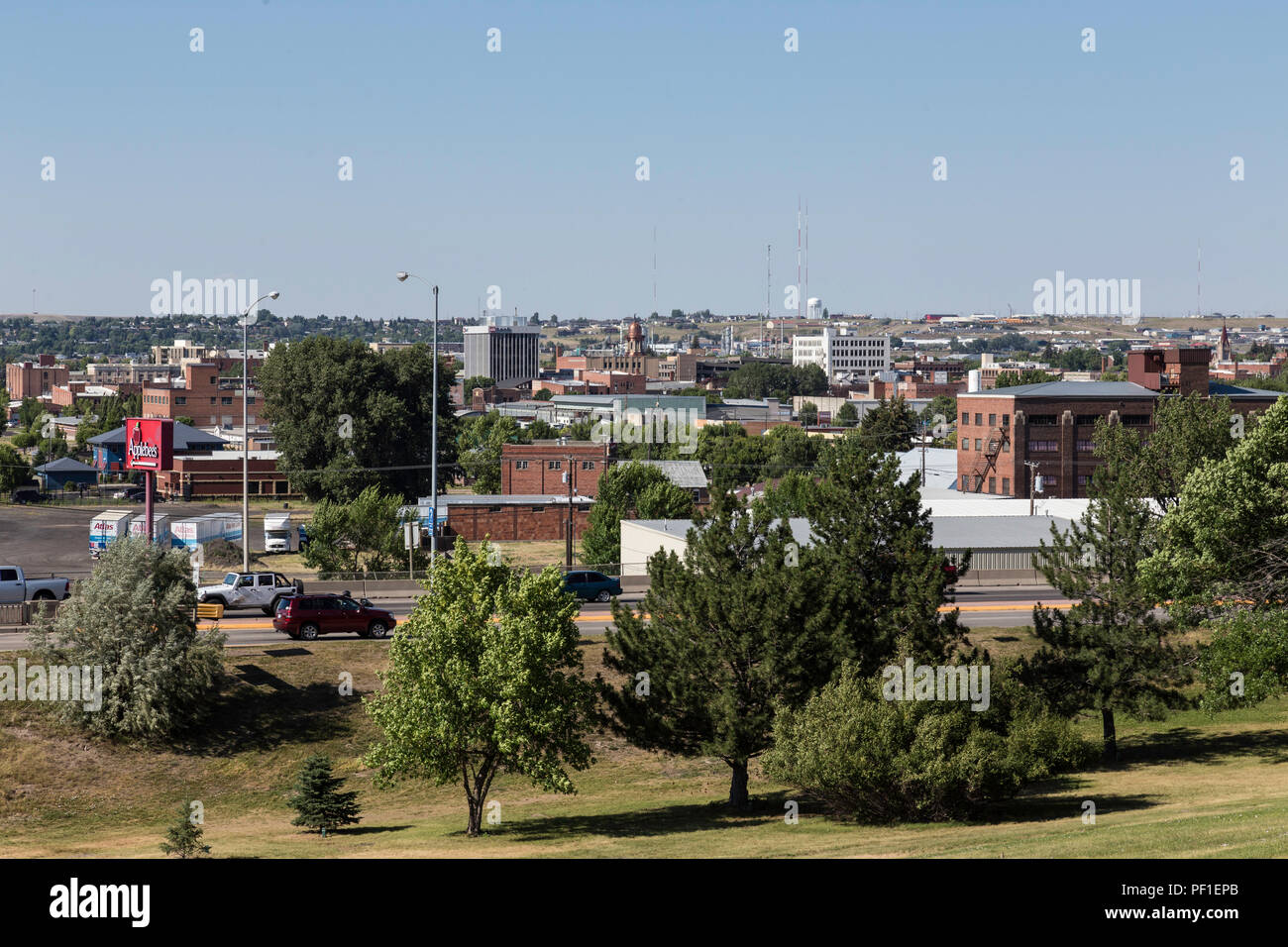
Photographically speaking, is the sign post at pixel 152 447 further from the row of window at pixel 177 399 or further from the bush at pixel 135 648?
the row of window at pixel 177 399

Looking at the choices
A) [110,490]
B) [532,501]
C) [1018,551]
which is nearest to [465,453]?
[110,490]

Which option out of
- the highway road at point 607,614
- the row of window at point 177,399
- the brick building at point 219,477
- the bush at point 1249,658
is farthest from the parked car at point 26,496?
the bush at point 1249,658

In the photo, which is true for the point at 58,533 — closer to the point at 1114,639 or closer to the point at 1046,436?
the point at 1046,436

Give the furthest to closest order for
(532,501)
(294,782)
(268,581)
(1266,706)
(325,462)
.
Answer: (325,462), (532,501), (268,581), (1266,706), (294,782)

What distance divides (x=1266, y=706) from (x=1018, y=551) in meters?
21.1

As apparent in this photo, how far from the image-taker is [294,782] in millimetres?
34781

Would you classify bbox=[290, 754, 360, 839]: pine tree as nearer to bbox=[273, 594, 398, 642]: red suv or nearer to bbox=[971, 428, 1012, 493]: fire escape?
bbox=[273, 594, 398, 642]: red suv

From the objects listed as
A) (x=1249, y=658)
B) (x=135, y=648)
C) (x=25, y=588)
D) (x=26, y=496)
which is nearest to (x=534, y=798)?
(x=135, y=648)

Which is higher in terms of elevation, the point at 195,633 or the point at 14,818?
the point at 195,633

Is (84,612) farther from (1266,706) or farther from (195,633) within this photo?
(1266,706)

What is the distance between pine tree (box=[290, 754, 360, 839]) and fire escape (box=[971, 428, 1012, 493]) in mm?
76832

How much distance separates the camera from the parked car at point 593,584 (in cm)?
5228

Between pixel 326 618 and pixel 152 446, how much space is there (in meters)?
8.40

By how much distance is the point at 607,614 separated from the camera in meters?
50.4
